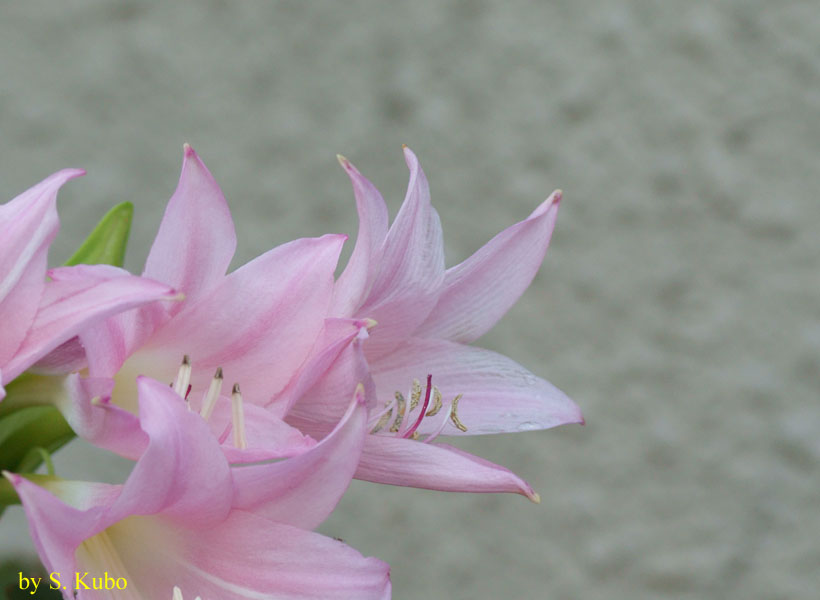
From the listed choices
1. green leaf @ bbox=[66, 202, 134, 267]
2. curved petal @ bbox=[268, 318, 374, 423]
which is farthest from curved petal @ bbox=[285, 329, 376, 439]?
green leaf @ bbox=[66, 202, 134, 267]

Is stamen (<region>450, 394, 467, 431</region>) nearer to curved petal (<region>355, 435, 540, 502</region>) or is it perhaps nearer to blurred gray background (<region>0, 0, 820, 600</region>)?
curved petal (<region>355, 435, 540, 502</region>)

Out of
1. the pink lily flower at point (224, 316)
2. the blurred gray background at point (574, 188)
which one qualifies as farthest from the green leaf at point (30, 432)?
the blurred gray background at point (574, 188)

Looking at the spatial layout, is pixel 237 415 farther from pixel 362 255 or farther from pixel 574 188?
pixel 574 188

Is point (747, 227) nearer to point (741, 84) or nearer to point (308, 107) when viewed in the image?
point (741, 84)

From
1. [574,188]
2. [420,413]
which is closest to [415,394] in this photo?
[420,413]

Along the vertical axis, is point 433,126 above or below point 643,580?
above

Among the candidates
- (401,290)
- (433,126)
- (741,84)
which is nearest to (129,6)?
(433,126)
